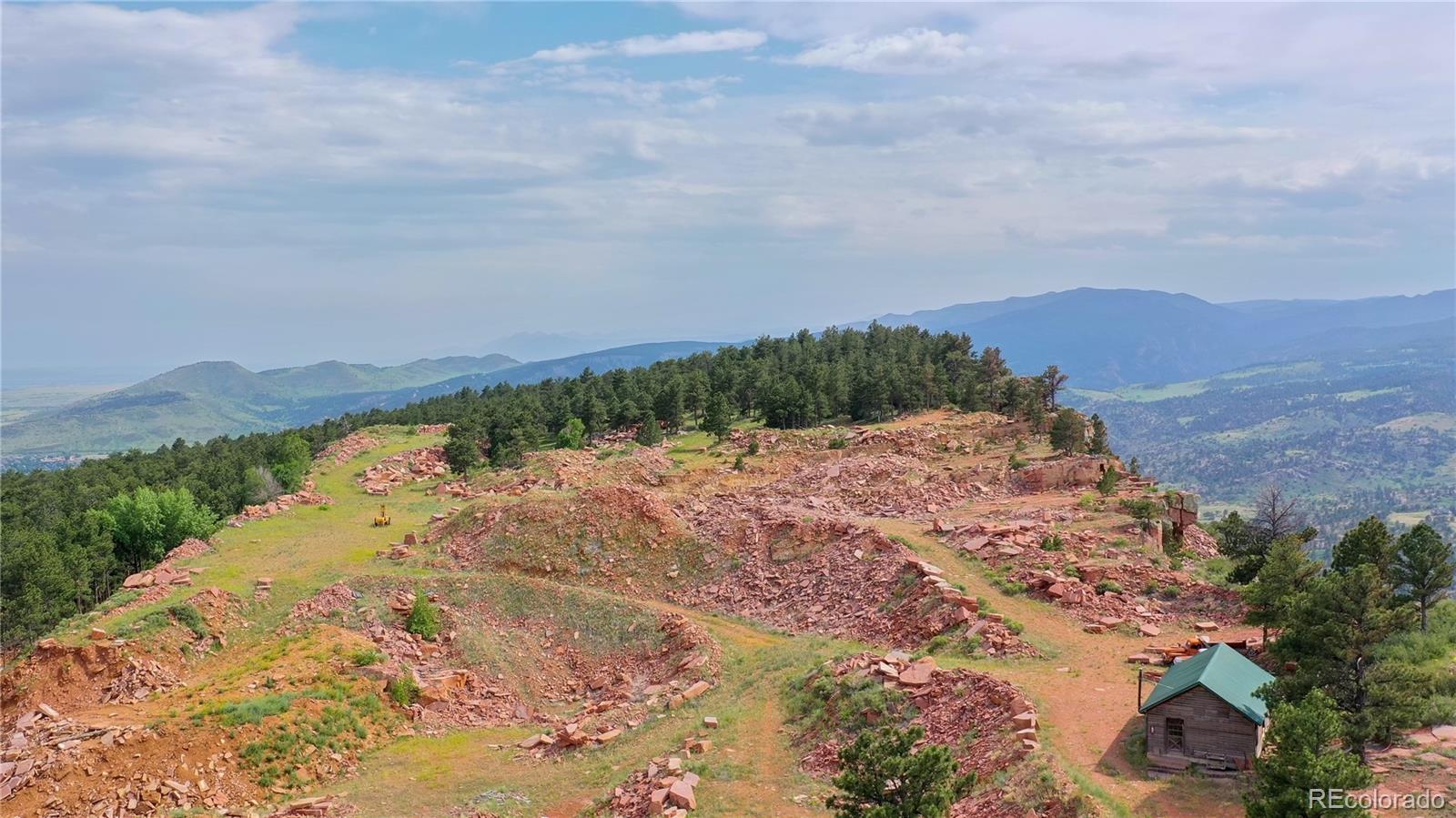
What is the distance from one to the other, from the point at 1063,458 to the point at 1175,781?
3289 centimetres

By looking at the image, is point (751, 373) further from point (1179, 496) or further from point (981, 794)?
point (981, 794)

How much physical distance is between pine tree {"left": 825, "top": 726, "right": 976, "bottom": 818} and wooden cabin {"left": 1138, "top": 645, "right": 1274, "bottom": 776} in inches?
298

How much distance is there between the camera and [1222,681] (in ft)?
66.0

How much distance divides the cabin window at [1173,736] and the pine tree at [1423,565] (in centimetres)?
1026

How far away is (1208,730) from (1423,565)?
10.9 m

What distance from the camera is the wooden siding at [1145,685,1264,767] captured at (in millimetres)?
19609

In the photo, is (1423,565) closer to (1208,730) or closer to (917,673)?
(1208,730)

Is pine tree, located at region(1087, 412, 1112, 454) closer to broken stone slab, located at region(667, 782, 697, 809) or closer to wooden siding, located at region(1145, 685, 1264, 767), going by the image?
wooden siding, located at region(1145, 685, 1264, 767)

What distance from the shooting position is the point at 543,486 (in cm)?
5088

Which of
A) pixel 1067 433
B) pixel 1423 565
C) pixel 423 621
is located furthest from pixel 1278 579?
pixel 423 621

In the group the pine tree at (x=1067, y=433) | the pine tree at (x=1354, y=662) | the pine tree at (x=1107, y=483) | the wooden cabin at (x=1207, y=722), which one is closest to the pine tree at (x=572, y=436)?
the pine tree at (x=1067, y=433)

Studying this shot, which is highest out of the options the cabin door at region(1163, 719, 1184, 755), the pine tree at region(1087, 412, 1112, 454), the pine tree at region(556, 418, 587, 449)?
the pine tree at region(556, 418, 587, 449)

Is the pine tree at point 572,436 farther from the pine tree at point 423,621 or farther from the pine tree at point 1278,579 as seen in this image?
the pine tree at point 1278,579

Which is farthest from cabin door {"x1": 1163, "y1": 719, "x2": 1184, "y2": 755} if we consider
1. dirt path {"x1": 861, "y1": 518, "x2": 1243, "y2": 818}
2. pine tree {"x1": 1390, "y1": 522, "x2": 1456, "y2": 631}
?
pine tree {"x1": 1390, "y1": 522, "x2": 1456, "y2": 631}
